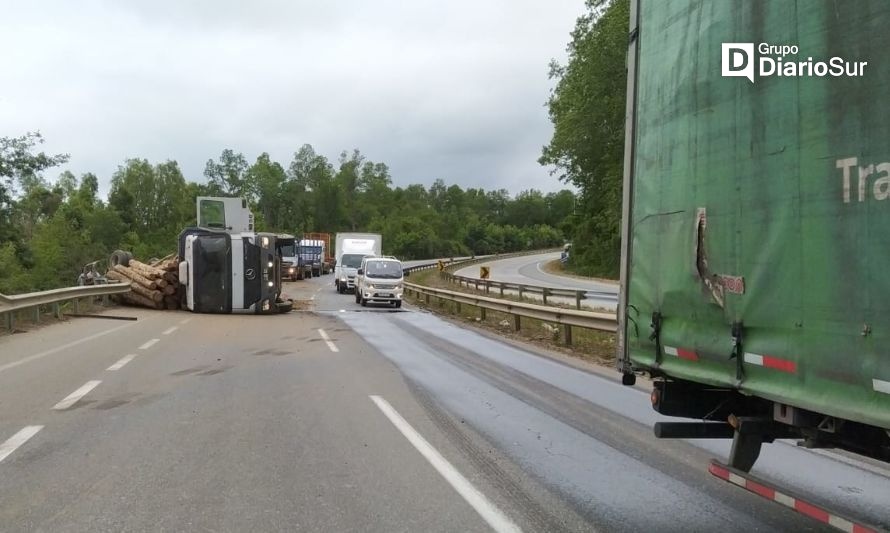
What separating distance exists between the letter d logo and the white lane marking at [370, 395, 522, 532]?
9.54 ft

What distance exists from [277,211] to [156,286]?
108731 mm

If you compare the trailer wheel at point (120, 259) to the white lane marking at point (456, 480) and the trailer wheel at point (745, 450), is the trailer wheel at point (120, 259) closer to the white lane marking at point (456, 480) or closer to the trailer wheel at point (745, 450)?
the white lane marking at point (456, 480)

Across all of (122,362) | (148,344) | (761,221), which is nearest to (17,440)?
(122,362)

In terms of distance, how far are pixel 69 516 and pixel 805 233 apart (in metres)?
4.58

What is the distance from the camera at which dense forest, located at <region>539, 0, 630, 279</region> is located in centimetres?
4725

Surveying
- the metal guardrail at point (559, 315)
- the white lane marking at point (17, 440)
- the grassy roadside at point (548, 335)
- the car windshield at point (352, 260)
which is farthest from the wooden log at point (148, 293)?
the white lane marking at point (17, 440)

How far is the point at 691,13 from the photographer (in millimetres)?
4129

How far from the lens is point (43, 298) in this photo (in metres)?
17.8

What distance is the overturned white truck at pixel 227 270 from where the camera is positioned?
71.4ft

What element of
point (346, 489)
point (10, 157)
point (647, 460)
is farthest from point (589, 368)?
point (10, 157)

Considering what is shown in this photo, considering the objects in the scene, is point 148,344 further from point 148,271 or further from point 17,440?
point 148,271

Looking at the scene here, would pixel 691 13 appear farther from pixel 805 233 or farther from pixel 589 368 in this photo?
pixel 589 368

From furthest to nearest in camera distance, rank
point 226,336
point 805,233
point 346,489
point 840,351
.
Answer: point 226,336, point 346,489, point 805,233, point 840,351

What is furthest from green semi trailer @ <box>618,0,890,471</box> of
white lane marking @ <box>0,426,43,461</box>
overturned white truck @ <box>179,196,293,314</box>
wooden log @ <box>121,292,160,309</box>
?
wooden log @ <box>121,292,160,309</box>
